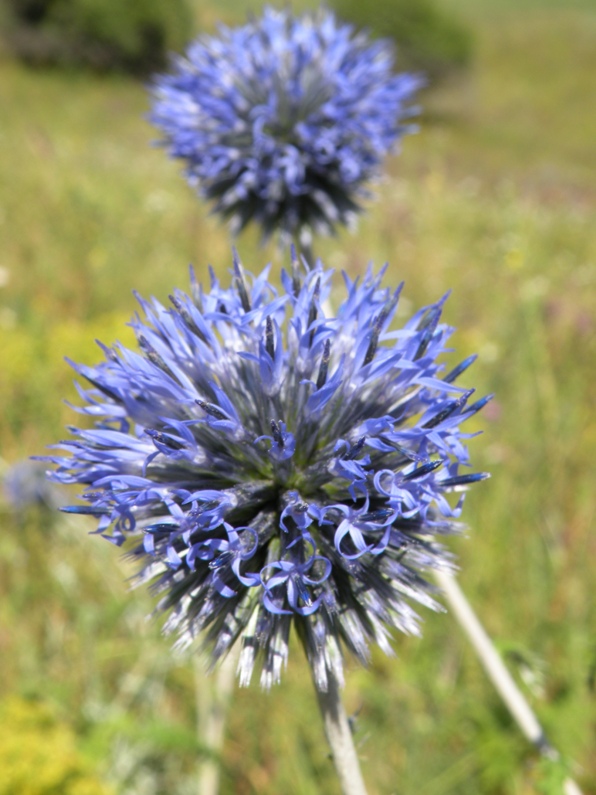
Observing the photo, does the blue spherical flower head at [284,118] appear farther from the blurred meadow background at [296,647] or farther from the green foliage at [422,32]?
the green foliage at [422,32]

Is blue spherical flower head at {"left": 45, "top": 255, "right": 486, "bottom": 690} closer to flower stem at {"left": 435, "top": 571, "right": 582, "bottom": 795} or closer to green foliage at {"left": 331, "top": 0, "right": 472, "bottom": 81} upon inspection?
flower stem at {"left": 435, "top": 571, "right": 582, "bottom": 795}

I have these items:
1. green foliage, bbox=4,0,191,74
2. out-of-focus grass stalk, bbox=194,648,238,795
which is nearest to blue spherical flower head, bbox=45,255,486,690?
out-of-focus grass stalk, bbox=194,648,238,795

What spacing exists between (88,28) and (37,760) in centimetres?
2665

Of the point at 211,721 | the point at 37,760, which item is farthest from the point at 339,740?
the point at 211,721

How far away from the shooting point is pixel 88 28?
76.8ft

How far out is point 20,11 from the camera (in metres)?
23.7

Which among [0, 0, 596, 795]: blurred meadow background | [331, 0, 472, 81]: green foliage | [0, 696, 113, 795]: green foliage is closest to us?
[0, 696, 113, 795]: green foliage

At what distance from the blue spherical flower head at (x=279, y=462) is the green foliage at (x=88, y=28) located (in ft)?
84.6

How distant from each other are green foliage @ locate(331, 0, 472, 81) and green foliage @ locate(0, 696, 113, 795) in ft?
104

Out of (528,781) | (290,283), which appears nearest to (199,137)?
(290,283)

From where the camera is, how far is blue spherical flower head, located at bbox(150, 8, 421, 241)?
256 centimetres

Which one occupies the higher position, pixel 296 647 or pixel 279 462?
pixel 279 462

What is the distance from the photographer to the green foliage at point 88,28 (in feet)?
76.8

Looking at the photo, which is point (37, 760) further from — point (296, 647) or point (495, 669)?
point (495, 669)
